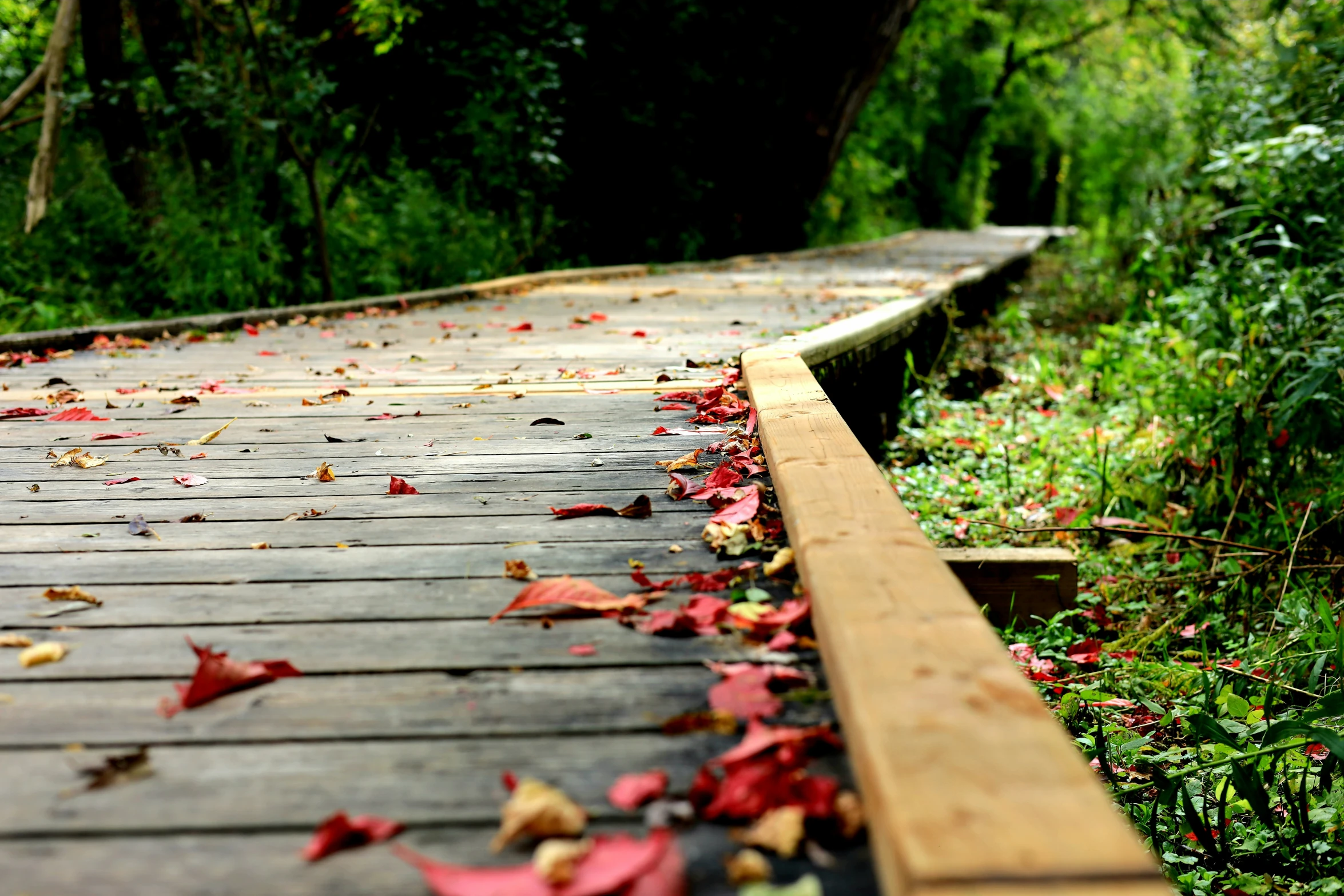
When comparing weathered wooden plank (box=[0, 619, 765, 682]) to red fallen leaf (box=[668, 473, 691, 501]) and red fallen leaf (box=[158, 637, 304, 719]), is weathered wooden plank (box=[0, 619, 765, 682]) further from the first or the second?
red fallen leaf (box=[668, 473, 691, 501])

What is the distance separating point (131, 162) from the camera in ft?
24.2

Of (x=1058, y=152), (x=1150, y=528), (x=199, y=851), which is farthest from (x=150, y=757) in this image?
(x=1058, y=152)

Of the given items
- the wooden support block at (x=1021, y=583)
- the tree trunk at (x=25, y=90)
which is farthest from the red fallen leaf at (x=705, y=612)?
the tree trunk at (x=25, y=90)

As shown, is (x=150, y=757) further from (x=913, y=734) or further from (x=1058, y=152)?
(x=1058, y=152)

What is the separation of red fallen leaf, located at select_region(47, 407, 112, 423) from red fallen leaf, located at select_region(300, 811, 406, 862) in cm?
271

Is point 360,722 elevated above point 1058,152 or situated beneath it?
situated beneath

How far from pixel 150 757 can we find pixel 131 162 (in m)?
7.41

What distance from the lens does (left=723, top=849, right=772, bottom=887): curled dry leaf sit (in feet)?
3.21

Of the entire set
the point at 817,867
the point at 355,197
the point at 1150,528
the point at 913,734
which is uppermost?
the point at 355,197

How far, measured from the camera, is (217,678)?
137 centimetres

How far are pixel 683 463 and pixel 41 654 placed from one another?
1.39 m

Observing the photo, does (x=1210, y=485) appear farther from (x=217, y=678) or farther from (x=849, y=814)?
(x=217, y=678)

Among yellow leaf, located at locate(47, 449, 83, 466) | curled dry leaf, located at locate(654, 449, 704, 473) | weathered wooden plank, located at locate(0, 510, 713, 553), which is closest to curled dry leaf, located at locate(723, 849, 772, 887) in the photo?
weathered wooden plank, located at locate(0, 510, 713, 553)

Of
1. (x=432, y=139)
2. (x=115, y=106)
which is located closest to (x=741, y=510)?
(x=115, y=106)
